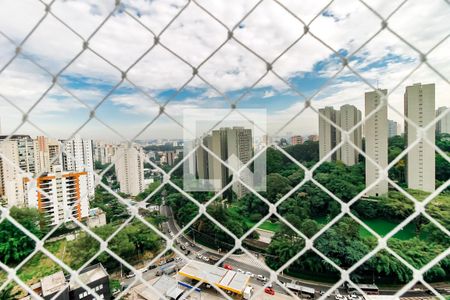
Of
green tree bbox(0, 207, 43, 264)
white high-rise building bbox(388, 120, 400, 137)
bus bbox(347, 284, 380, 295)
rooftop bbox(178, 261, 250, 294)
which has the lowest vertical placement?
bus bbox(347, 284, 380, 295)

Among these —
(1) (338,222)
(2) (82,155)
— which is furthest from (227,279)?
(2) (82,155)

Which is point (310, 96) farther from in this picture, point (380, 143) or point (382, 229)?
point (382, 229)

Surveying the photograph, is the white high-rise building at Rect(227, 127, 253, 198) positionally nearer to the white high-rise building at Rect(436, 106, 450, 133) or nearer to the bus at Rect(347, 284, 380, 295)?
the white high-rise building at Rect(436, 106, 450, 133)

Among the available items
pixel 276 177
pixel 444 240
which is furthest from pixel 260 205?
pixel 444 240

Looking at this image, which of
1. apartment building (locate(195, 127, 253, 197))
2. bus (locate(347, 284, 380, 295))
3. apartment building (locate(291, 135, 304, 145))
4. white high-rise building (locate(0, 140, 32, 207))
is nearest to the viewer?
apartment building (locate(291, 135, 304, 145))

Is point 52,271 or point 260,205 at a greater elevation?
point 260,205

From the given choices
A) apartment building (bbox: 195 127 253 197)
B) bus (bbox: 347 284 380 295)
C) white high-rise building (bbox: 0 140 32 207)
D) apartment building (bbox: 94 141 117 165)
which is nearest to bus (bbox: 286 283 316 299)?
bus (bbox: 347 284 380 295)

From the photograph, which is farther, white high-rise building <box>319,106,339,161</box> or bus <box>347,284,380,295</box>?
bus <box>347,284,380,295</box>

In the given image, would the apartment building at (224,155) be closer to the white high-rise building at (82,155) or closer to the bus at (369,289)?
the white high-rise building at (82,155)

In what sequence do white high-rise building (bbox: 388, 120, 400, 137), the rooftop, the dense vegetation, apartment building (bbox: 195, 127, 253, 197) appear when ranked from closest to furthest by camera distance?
apartment building (bbox: 195, 127, 253, 197)
white high-rise building (bbox: 388, 120, 400, 137)
the rooftop
the dense vegetation
